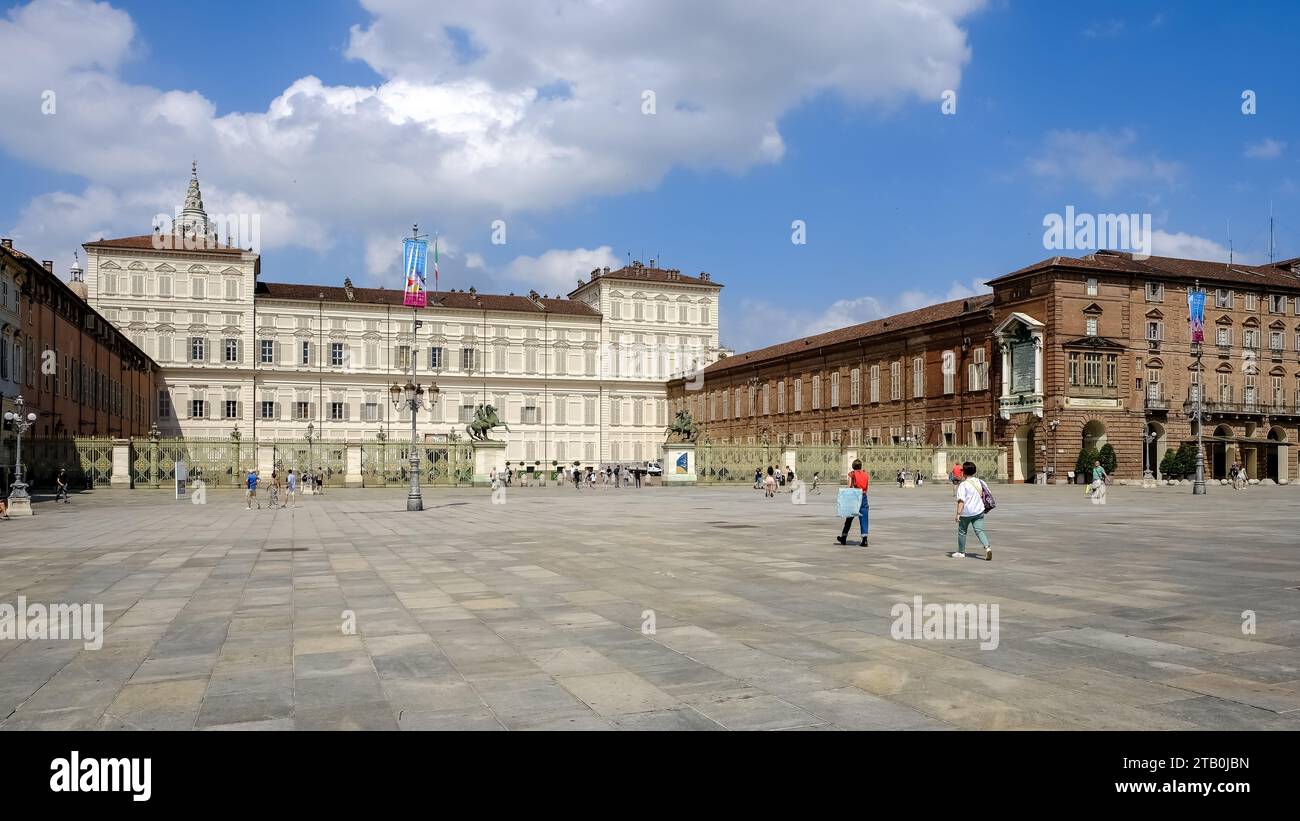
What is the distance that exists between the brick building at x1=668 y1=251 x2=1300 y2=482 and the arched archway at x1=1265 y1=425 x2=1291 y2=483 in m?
0.08

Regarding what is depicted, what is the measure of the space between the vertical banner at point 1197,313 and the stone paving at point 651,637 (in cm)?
3801

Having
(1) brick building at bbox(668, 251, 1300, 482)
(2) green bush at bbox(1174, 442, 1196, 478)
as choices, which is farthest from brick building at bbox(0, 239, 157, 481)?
(2) green bush at bbox(1174, 442, 1196, 478)

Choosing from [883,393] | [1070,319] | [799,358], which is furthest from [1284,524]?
[799,358]

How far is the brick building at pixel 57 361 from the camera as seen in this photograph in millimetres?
39625

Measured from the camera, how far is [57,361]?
4809 centimetres

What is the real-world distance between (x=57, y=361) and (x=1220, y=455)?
64.4 m

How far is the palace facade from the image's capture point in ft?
243

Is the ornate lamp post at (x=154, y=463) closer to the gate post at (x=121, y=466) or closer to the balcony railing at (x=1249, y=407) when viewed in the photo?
the gate post at (x=121, y=466)

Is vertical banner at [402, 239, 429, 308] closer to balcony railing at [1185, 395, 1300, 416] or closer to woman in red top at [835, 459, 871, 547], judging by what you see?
woman in red top at [835, 459, 871, 547]

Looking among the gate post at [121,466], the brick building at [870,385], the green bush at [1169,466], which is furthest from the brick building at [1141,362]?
the gate post at [121,466]

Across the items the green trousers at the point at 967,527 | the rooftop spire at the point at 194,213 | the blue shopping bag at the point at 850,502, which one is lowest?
the green trousers at the point at 967,527

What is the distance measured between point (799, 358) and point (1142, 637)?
6552 centimetres

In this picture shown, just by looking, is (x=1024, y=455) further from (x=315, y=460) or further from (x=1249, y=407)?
(x=315, y=460)
